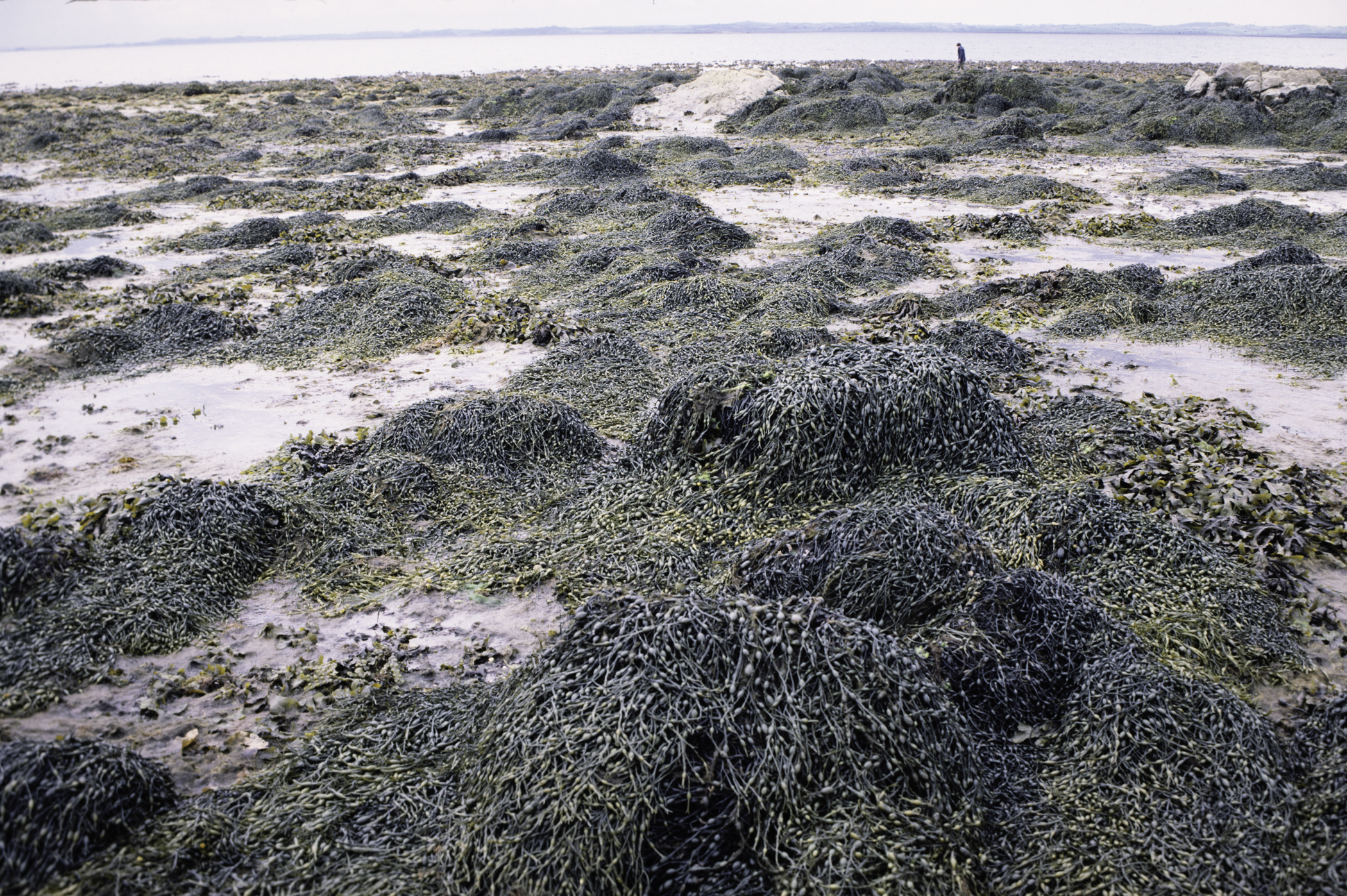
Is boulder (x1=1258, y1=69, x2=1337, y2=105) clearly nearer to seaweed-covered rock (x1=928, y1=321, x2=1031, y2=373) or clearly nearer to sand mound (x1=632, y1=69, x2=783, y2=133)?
sand mound (x1=632, y1=69, x2=783, y2=133)

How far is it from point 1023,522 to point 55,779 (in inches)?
195

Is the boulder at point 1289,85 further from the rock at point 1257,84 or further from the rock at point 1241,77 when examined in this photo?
the rock at point 1241,77

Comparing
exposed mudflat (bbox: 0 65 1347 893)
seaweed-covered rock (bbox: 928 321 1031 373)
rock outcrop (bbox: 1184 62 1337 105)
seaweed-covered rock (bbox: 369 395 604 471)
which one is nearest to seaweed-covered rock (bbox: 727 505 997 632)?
exposed mudflat (bbox: 0 65 1347 893)

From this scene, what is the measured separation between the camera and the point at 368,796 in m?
3.19

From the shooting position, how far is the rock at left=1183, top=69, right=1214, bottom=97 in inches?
949

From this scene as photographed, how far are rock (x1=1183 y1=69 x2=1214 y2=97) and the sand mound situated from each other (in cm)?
1328

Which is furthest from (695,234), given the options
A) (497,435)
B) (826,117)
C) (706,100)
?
(706,100)

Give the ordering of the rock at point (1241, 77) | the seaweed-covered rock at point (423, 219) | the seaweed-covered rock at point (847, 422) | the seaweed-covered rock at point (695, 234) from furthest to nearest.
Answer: the rock at point (1241, 77) < the seaweed-covered rock at point (423, 219) < the seaweed-covered rock at point (695, 234) < the seaweed-covered rock at point (847, 422)

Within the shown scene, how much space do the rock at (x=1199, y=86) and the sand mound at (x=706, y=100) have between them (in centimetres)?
1328

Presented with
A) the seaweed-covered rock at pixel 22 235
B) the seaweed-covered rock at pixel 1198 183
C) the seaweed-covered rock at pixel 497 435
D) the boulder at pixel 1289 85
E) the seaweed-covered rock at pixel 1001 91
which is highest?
the seaweed-covered rock at pixel 1001 91

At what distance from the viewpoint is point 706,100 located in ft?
92.2

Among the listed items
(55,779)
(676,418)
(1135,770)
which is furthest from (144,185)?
(1135,770)

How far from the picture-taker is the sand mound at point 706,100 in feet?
88.6

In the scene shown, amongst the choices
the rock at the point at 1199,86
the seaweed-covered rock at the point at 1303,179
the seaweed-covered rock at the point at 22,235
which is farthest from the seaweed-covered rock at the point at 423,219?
the rock at the point at 1199,86
